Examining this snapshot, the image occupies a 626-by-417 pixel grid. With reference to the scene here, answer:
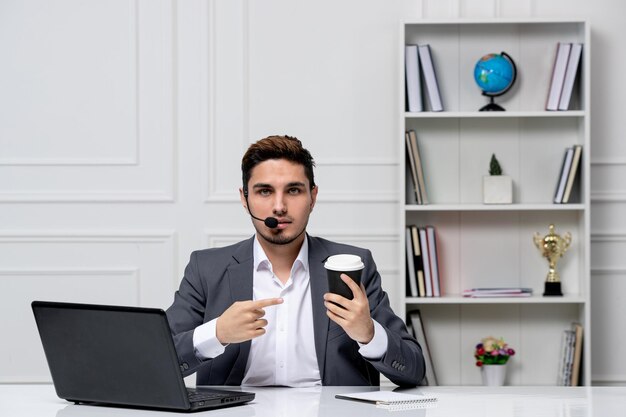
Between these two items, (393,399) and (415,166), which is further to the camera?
(415,166)

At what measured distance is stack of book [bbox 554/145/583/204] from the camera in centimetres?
381

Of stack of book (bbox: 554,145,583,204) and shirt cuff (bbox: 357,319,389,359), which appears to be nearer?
shirt cuff (bbox: 357,319,389,359)

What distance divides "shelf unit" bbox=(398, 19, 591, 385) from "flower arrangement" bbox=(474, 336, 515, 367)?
96mm

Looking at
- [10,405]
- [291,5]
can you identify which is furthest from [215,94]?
[10,405]

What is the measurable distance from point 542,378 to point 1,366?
2.47 meters

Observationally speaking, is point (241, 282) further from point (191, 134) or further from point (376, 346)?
point (191, 134)

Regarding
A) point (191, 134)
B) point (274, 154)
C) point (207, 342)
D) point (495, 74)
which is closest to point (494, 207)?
point (495, 74)

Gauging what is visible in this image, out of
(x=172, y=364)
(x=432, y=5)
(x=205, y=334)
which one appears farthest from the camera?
(x=432, y=5)

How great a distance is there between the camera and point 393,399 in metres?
1.79

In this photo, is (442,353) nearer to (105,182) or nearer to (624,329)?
(624,329)

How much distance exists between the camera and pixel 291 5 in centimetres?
403

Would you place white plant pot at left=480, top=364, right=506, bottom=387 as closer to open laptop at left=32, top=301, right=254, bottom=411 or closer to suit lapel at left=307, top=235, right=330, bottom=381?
suit lapel at left=307, top=235, right=330, bottom=381

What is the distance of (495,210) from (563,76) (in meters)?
0.66

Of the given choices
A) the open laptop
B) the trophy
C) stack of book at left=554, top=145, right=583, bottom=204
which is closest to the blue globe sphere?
stack of book at left=554, top=145, right=583, bottom=204
